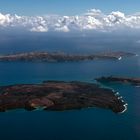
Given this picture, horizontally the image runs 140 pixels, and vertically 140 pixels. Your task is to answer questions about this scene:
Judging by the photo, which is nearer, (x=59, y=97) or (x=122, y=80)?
(x=59, y=97)

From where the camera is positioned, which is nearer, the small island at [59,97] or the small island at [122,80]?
the small island at [59,97]

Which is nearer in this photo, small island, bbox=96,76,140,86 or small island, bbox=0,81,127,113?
small island, bbox=0,81,127,113

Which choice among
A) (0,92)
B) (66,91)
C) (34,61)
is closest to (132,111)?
(66,91)

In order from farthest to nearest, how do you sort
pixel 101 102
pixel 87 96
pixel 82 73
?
pixel 82 73
pixel 87 96
pixel 101 102

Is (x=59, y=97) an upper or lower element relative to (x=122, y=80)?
lower

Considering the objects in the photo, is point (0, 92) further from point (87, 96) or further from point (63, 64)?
point (63, 64)

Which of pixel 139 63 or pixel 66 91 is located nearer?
pixel 66 91

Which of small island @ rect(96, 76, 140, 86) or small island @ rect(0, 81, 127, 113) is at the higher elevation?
small island @ rect(96, 76, 140, 86)

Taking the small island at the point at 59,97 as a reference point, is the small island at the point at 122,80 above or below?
above
